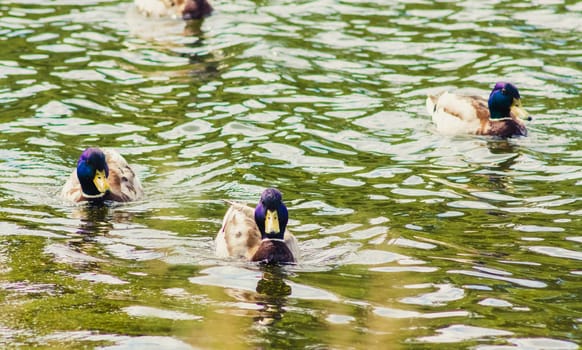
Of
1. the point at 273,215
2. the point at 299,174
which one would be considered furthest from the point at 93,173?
the point at 273,215

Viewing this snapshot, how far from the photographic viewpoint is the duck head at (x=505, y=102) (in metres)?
18.3

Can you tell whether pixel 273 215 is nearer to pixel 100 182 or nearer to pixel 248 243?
pixel 248 243

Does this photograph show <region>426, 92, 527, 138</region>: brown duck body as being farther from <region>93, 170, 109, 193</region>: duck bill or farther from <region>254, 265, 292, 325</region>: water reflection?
<region>254, 265, 292, 325</region>: water reflection

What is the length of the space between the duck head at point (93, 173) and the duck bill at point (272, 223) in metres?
3.23

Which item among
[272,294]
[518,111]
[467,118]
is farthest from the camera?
[467,118]

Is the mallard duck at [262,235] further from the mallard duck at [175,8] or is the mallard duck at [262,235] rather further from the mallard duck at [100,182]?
the mallard duck at [175,8]

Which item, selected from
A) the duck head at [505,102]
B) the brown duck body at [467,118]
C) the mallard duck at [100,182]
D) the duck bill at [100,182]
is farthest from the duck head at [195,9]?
the duck bill at [100,182]

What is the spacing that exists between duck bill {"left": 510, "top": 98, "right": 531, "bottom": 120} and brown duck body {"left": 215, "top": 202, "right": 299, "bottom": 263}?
6103 millimetres

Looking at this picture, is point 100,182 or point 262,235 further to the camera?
point 100,182

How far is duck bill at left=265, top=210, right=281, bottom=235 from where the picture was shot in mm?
12742

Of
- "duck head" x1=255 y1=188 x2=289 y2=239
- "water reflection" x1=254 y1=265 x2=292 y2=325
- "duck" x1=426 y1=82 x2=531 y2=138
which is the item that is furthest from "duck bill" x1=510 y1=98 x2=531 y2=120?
"water reflection" x1=254 y1=265 x2=292 y2=325

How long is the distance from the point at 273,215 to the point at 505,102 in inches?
260

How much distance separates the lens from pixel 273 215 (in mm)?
12781

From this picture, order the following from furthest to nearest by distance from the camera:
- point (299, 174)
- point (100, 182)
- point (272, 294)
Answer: point (299, 174) → point (100, 182) → point (272, 294)
